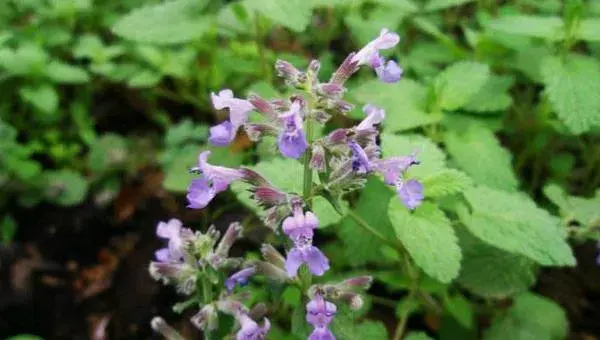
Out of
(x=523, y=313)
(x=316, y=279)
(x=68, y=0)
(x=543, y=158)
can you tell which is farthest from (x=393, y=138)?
(x=68, y=0)

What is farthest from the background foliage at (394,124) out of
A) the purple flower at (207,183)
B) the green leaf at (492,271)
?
the purple flower at (207,183)

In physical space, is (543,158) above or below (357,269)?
above

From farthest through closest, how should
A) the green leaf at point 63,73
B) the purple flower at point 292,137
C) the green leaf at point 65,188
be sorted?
1. the green leaf at point 63,73
2. the green leaf at point 65,188
3. the purple flower at point 292,137

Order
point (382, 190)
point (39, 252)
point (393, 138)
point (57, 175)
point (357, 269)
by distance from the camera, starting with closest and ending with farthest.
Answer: point (393, 138) < point (382, 190) < point (357, 269) < point (39, 252) < point (57, 175)

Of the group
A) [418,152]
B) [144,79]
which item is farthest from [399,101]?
[144,79]

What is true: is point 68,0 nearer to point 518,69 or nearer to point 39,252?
point 39,252

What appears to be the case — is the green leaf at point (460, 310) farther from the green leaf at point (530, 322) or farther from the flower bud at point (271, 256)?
the flower bud at point (271, 256)
